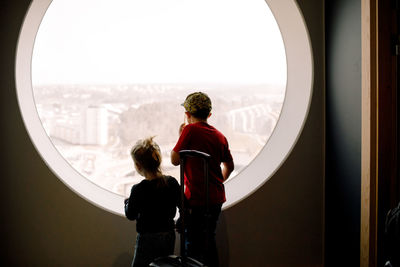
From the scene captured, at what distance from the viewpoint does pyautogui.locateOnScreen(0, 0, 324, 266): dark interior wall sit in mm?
2215

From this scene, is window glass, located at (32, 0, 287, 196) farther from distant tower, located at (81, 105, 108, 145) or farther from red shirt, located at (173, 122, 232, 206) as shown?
red shirt, located at (173, 122, 232, 206)

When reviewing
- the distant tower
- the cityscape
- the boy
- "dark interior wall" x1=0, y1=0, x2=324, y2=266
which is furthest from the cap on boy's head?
the distant tower

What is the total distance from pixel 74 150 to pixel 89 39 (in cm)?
602

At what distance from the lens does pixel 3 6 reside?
2162 millimetres

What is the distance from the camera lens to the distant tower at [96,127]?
18.2 meters

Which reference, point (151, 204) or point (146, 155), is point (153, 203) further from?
point (146, 155)

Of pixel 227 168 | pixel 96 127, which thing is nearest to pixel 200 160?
pixel 227 168

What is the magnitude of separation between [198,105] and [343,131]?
2.84 feet

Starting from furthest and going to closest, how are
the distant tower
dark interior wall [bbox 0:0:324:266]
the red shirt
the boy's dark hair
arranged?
the distant tower, dark interior wall [bbox 0:0:324:266], the red shirt, the boy's dark hair

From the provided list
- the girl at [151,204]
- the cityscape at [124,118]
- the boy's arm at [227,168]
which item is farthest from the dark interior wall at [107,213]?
the cityscape at [124,118]

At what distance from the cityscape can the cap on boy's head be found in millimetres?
15174

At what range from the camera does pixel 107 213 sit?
89.0 inches
